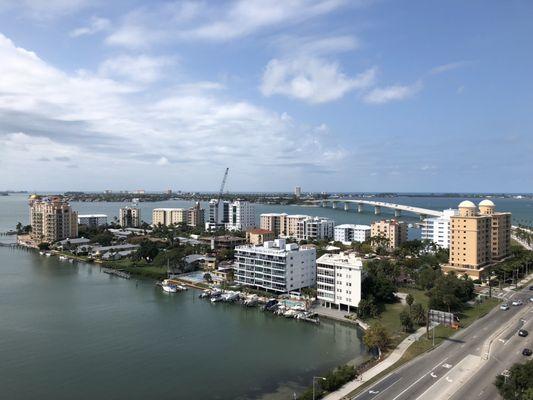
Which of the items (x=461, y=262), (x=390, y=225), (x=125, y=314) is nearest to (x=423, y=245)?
(x=390, y=225)

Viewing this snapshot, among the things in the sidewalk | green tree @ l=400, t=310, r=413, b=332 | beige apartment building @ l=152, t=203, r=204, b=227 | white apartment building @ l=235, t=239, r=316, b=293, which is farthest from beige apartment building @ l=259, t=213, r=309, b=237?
the sidewalk

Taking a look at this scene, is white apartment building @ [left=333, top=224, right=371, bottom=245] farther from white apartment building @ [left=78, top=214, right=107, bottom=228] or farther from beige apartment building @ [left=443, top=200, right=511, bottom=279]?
Answer: white apartment building @ [left=78, top=214, right=107, bottom=228]

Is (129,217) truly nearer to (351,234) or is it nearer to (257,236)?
(257,236)

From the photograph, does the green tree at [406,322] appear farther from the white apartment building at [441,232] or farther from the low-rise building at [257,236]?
the white apartment building at [441,232]

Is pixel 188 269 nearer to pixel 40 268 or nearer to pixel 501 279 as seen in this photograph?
pixel 40 268

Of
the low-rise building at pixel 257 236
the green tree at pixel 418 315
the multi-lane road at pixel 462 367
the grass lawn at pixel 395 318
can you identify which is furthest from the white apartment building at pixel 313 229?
the multi-lane road at pixel 462 367
